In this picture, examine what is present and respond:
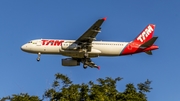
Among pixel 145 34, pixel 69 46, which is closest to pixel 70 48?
pixel 69 46

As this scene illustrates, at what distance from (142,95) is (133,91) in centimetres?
397

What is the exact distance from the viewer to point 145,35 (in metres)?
79.0

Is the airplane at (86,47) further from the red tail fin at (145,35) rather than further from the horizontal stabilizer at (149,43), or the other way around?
the red tail fin at (145,35)

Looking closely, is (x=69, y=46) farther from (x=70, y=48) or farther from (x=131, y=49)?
(x=131, y=49)

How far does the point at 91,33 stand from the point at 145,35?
13.4m

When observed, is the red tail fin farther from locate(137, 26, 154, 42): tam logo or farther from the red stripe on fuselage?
the red stripe on fuselage

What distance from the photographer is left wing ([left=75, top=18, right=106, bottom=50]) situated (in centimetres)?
6632

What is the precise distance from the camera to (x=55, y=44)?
73.2m

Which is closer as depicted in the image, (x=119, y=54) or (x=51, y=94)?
(x=51, y=94)

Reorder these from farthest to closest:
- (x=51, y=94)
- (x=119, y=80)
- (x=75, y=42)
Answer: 1. (x=75, y=42)
2. (x=119, y=80)
3. (x=51, y=94)

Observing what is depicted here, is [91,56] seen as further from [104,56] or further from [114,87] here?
[114,87]

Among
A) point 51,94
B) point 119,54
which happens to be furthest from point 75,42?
point 51,94

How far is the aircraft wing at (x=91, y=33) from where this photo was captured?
66.2m

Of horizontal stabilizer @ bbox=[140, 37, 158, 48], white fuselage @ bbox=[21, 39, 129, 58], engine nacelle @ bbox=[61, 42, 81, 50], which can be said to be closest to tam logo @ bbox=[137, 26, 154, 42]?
horizontal stabilizer @ bbox=[140, 37, 158, 48]
